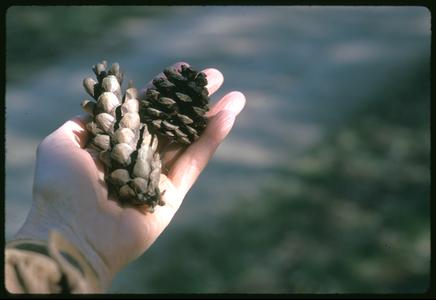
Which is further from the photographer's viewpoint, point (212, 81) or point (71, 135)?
point (212, 81)

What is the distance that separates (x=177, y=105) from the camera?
2010 millimetres

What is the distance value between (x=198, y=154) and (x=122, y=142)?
281mm

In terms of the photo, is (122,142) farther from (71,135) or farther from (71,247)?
(71,247)

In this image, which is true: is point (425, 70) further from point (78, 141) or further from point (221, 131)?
point (78, 141)

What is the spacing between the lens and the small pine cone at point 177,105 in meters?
2.00

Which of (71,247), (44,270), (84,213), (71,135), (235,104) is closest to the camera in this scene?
(44,270)

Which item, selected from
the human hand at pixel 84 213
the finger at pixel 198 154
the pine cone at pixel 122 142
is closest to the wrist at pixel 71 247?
the human hand at pixel 84 213

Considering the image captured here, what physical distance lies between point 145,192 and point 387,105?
1446 millimetres

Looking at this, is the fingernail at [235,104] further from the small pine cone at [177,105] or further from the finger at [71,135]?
the finger at [71,135]

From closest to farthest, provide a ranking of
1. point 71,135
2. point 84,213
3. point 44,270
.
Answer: point 44,270 < point 84,213 < point 71,135

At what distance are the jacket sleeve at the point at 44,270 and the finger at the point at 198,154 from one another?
50 centimetres

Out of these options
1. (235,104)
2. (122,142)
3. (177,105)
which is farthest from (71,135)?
(235,104)

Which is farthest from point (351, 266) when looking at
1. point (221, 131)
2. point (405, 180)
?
point (221, 131)

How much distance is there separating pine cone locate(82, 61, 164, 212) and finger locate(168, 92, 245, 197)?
0.30 ft
